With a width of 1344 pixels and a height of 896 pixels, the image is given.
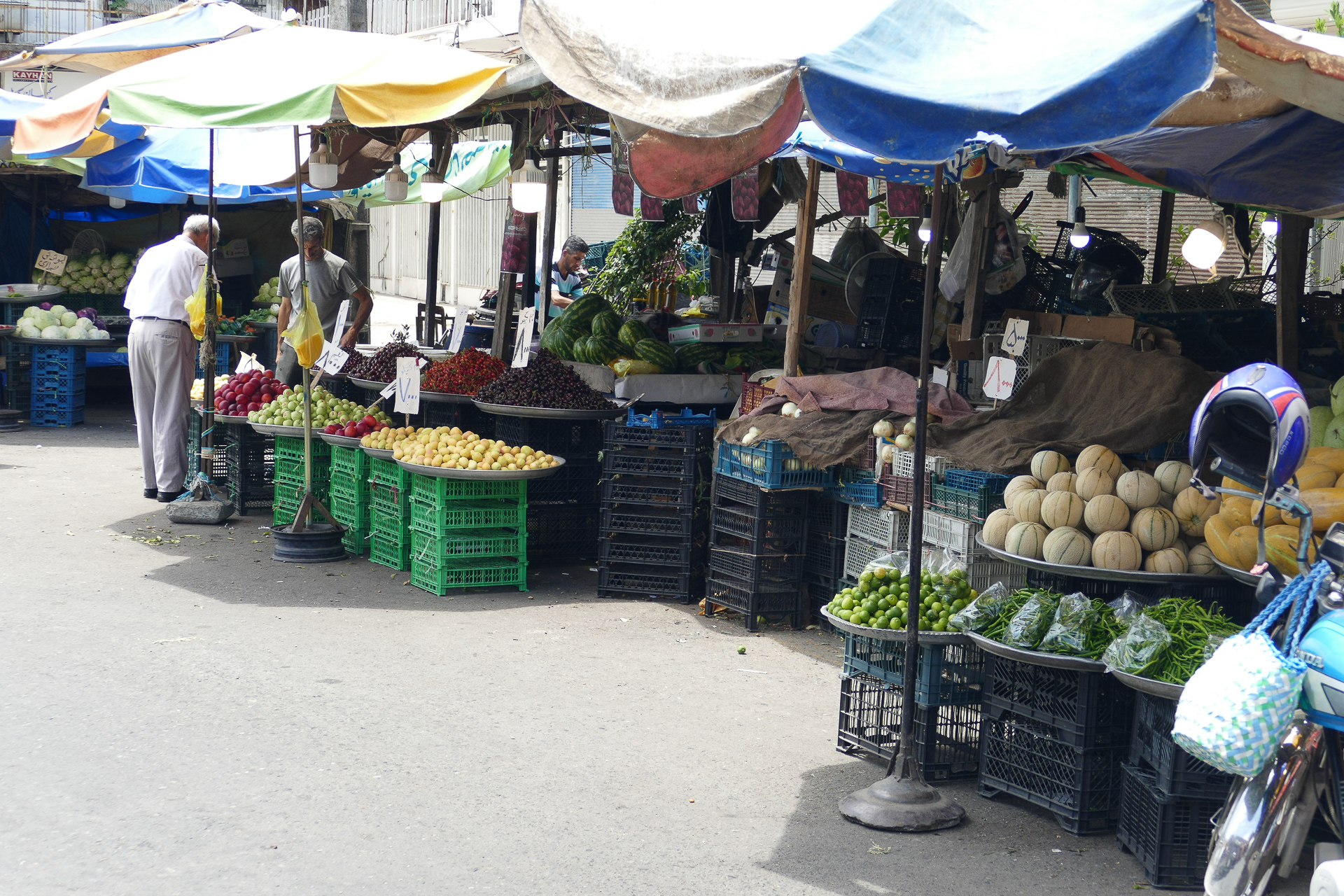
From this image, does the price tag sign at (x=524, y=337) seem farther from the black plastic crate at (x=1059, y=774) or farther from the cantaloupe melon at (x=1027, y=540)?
the black plastic crate at (x=1059, y=774)

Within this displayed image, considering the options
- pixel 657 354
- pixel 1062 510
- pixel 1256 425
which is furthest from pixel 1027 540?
pixel 657 354

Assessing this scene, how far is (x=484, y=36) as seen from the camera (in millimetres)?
27047

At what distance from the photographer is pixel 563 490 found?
8562 millimetres

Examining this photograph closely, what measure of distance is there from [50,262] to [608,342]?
9233 millimetres

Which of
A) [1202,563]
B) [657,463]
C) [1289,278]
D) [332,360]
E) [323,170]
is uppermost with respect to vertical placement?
[323,170]

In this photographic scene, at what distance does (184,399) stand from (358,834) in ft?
22.1

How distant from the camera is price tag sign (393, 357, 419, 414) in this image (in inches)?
328

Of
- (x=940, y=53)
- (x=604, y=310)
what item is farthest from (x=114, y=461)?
(x=940, y=53)

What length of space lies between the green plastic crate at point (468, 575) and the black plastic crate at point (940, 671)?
128 inches

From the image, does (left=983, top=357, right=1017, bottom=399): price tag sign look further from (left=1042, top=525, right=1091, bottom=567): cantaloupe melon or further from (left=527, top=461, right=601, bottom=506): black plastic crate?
(left=527, top=461, right=601, bottom=506): black plastic crate

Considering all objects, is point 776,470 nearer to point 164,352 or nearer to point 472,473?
point 472,473

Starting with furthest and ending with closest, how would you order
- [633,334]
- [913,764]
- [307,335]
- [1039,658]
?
[633,334]
[307,335]
[913,764]
[1039,658]

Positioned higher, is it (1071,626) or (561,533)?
(1071,626)

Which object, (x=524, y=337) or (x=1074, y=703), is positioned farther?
(x=524, y=337)
